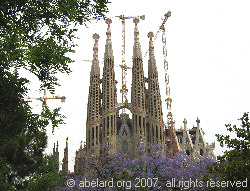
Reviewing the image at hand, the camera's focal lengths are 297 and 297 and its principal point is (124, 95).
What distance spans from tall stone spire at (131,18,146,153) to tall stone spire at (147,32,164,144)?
1609 mm

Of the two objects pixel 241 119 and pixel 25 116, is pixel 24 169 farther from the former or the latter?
pixel 241 119

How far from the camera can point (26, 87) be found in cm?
1132

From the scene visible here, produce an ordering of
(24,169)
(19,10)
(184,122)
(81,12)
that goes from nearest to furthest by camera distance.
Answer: (19,10)
(81,12)
(24,169)
(184,122)

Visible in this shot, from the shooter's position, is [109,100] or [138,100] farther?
[138,100]

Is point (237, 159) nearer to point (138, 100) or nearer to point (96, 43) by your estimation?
point (138, 100)

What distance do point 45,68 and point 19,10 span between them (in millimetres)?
2301

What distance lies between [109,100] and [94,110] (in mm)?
3639

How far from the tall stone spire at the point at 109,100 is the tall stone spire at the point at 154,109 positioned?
701 cm

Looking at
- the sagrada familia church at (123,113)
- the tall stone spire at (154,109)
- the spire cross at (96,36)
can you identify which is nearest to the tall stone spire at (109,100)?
the sagrada familia church at (123,113)

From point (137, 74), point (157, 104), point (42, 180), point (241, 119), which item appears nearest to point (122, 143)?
point (157, 104)

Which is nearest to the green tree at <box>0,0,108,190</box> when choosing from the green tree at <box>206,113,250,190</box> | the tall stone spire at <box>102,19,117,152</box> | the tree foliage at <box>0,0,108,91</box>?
the tree foliage at <box>0,0,108,91</box>

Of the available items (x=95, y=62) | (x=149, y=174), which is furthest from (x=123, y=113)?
(x=149, y=174)

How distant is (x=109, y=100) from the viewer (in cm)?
5812

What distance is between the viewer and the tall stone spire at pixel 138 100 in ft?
184
